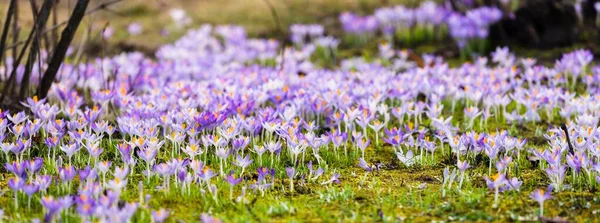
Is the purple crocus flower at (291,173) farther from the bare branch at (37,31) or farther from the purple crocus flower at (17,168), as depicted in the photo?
the bare branch at (37,31)

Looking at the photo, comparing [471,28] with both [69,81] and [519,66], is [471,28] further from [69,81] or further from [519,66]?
[69,81]

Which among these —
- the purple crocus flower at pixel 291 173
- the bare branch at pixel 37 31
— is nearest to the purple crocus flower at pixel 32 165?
the purple crocus flower at pixel 291 173

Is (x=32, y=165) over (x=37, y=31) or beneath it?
beneath

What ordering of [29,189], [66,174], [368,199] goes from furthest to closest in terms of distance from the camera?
[368,199]
[66,174]
[29,189]

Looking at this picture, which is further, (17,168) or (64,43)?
(64,43)

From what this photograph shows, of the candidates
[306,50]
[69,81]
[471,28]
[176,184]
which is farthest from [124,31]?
[176,184]

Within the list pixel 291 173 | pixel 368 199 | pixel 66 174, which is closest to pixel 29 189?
pixel 66 174

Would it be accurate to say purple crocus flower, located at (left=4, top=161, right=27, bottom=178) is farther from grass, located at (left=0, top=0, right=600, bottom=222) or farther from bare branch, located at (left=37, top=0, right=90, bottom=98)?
bare branch, located at (left=37, top=0, right=90, bottom=98)

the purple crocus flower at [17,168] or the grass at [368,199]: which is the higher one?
the purple crocus flower at [17,168]

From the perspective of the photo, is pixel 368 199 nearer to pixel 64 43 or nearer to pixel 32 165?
pixel 32 165

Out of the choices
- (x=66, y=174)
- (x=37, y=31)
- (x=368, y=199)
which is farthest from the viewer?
(x=37, y=31)

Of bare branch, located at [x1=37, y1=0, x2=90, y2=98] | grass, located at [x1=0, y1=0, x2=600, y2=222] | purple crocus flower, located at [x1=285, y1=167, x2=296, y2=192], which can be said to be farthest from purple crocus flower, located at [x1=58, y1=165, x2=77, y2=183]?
bare branch, located at [x1=37, y1=0, x2=90, y2=98]
